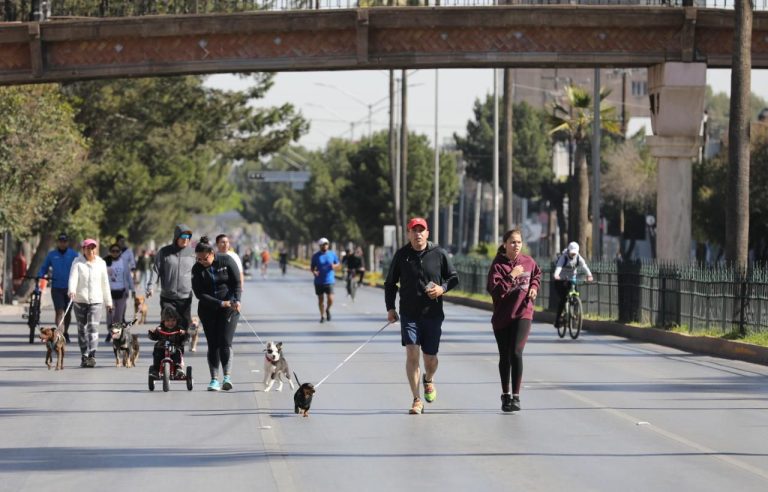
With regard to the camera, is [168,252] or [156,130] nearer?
[168,252]

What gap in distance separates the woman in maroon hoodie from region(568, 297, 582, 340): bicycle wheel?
→ 1384 cm

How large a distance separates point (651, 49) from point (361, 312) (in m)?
12.6

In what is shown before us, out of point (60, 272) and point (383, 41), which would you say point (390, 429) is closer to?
point (60, 272)

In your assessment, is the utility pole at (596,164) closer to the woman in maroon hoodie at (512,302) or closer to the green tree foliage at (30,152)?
the green tree foliage at (30,152)

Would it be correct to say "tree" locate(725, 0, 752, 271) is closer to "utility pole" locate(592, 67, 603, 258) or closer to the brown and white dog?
the brown and white dog

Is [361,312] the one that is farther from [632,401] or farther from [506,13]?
[632,401]

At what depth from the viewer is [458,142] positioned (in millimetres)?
125562

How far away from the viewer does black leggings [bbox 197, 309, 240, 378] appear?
17469mm

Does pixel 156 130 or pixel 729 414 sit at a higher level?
pixel 156 130

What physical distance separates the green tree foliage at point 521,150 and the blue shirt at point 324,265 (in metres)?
79.1

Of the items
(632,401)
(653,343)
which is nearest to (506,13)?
(653,343)

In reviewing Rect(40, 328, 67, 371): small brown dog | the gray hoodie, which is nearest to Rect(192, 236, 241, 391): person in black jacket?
the gray hoodie

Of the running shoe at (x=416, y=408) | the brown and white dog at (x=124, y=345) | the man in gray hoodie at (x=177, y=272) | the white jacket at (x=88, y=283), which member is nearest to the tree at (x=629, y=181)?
the brown and white dog at (x=124, y=345)

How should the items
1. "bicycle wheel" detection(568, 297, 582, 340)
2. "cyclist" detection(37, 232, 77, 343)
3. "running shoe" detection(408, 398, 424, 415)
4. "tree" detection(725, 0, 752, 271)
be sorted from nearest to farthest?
"running shoe" detection(408, 398, 424, 415) < "cyclist" detection(37, 232, 77, 343) < "tree" detection(725, 0, 752, 271) < "bicycle wheel" detection(568, 297, 582, 340)
